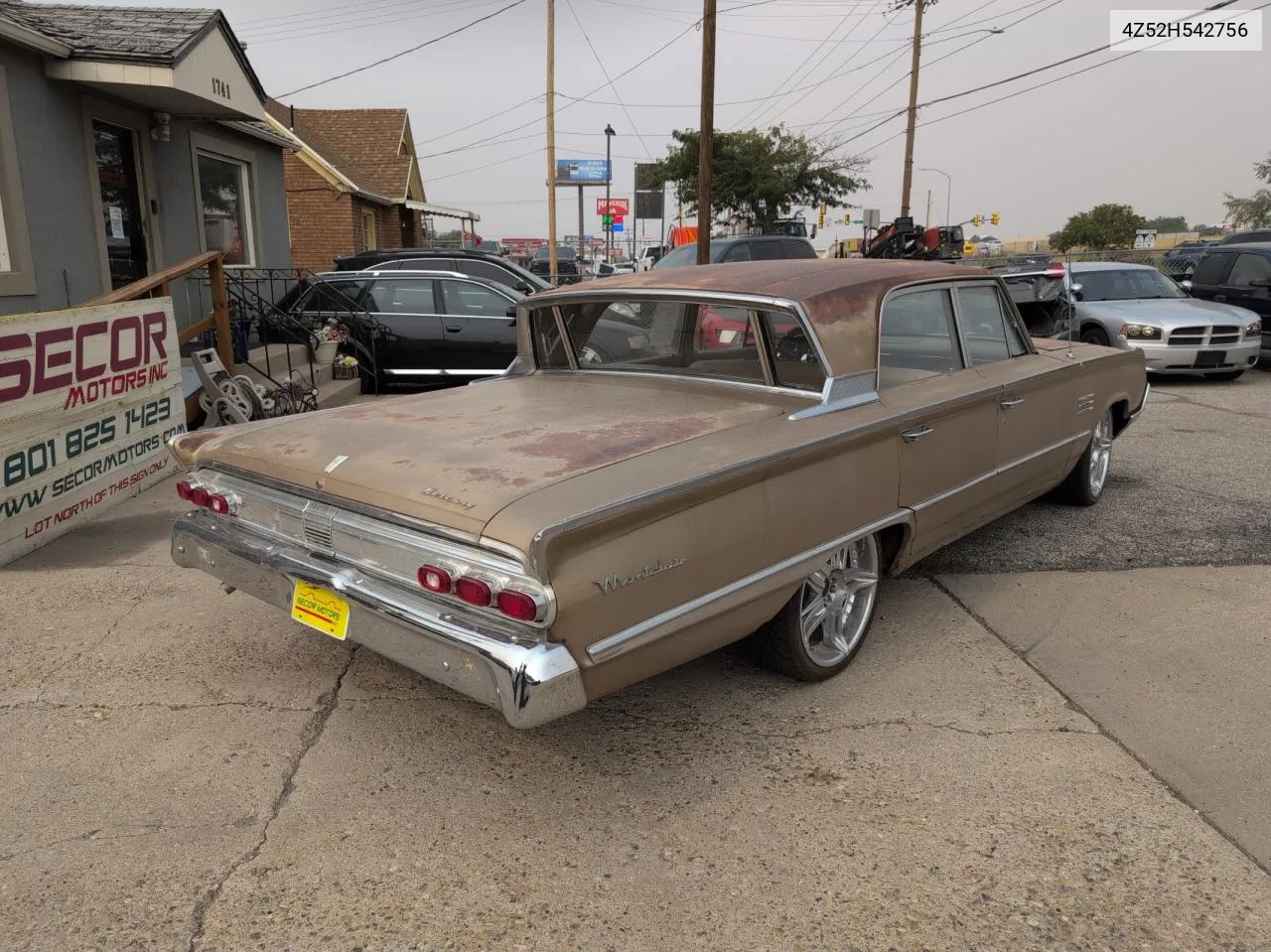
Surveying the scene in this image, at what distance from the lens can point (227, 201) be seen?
11750mm

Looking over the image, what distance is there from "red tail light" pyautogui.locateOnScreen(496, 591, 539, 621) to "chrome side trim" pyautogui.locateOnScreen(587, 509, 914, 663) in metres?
0.21

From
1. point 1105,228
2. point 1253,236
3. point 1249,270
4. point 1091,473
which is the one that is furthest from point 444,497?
point 1105,228

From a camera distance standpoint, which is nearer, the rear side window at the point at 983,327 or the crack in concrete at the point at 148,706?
the crack in concrete at the point at 148,706

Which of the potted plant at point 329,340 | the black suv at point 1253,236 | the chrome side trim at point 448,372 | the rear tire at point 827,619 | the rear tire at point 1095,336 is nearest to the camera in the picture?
the rear tire at point 827,619

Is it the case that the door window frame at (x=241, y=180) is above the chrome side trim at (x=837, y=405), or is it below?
above

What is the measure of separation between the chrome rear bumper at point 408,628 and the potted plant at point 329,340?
707 cm

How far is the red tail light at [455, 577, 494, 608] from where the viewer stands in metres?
2.53

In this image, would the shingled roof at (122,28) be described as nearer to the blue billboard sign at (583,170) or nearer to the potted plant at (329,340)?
the potted plant at (329,340)

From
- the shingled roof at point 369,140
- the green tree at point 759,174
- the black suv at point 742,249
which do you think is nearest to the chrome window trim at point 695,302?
the black suv at point 742,249

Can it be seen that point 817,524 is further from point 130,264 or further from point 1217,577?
point 130,264

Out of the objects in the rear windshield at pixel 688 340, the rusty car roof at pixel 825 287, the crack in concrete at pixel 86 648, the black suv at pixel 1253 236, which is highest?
the black suv at pixel 1253 236

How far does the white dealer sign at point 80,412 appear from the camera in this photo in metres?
4.95

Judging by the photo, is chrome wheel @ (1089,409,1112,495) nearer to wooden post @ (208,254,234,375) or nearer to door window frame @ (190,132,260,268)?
wooden post @ (208,254,234,375)

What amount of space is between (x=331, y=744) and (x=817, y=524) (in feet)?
5.90
